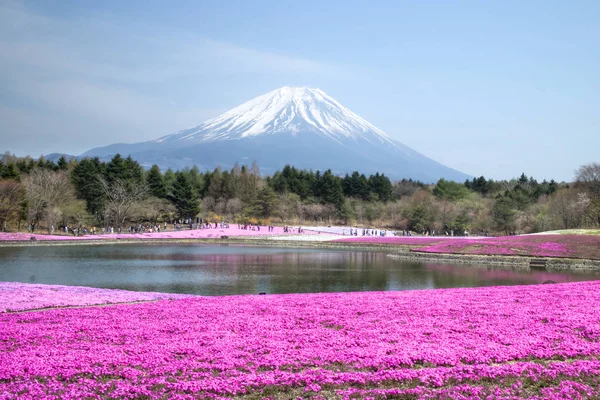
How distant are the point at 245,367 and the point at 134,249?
48229mm

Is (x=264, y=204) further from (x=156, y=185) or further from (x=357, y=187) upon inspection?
(x=357, y=187)

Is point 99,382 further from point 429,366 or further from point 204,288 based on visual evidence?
point 204,288

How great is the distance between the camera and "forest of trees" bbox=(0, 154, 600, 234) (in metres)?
73.9

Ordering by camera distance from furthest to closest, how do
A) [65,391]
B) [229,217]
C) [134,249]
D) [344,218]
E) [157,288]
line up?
[344,218] < [229,217] < [134,249] < [157,288] < [65,391]

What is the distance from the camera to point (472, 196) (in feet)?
368

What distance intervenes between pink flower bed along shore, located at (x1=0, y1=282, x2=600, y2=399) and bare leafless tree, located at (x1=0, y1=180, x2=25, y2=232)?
56683mm

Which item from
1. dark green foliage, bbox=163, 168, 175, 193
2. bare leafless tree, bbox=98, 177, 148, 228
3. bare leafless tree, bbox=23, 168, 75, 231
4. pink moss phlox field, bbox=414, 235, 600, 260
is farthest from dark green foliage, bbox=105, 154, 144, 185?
pink moss phlox field, bbox=414, 235, 600, 260

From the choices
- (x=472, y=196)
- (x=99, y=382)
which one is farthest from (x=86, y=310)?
(x=472, y=196)

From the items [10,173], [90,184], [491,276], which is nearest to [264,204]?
[90,184]

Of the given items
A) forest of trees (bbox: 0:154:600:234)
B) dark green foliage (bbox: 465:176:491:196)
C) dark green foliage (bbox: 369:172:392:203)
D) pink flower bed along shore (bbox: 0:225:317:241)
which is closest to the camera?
pink flower bed along shore (bbox: 0:225:317:241)

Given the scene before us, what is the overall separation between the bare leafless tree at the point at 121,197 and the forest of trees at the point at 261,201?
17cm

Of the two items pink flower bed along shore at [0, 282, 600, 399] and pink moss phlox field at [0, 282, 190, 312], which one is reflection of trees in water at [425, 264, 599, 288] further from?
pink moss phlox field at [0, 282, 190, 312]

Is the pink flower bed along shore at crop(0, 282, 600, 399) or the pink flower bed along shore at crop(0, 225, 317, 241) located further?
the pink flower bed along shore at crop(0, 225, 317, 241)

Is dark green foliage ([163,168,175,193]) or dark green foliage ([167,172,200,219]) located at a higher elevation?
dark green foliage ([163,168,175,193])
